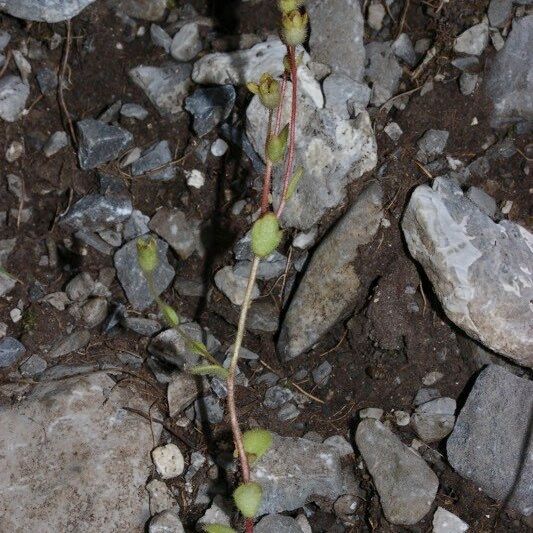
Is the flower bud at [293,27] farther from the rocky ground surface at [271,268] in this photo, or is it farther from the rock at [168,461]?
the rock at [168,461]

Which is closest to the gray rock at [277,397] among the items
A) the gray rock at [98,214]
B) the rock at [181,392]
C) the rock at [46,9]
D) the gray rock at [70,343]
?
the rock at [181,392]

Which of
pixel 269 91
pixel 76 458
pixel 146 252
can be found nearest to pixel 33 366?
pixel 76 458

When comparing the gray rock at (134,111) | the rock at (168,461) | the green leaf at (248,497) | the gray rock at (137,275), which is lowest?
the rock at (168,461)

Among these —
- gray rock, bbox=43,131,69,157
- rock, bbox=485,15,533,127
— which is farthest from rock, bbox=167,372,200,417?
rock, bbox=485,15,533,127

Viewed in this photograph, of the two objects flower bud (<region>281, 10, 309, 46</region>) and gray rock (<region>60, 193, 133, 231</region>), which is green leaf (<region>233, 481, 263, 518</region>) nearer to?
flower bud (<region>281, 10, 309, 46</region>)

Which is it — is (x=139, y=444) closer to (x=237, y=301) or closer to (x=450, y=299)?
(x=237, y=301)
